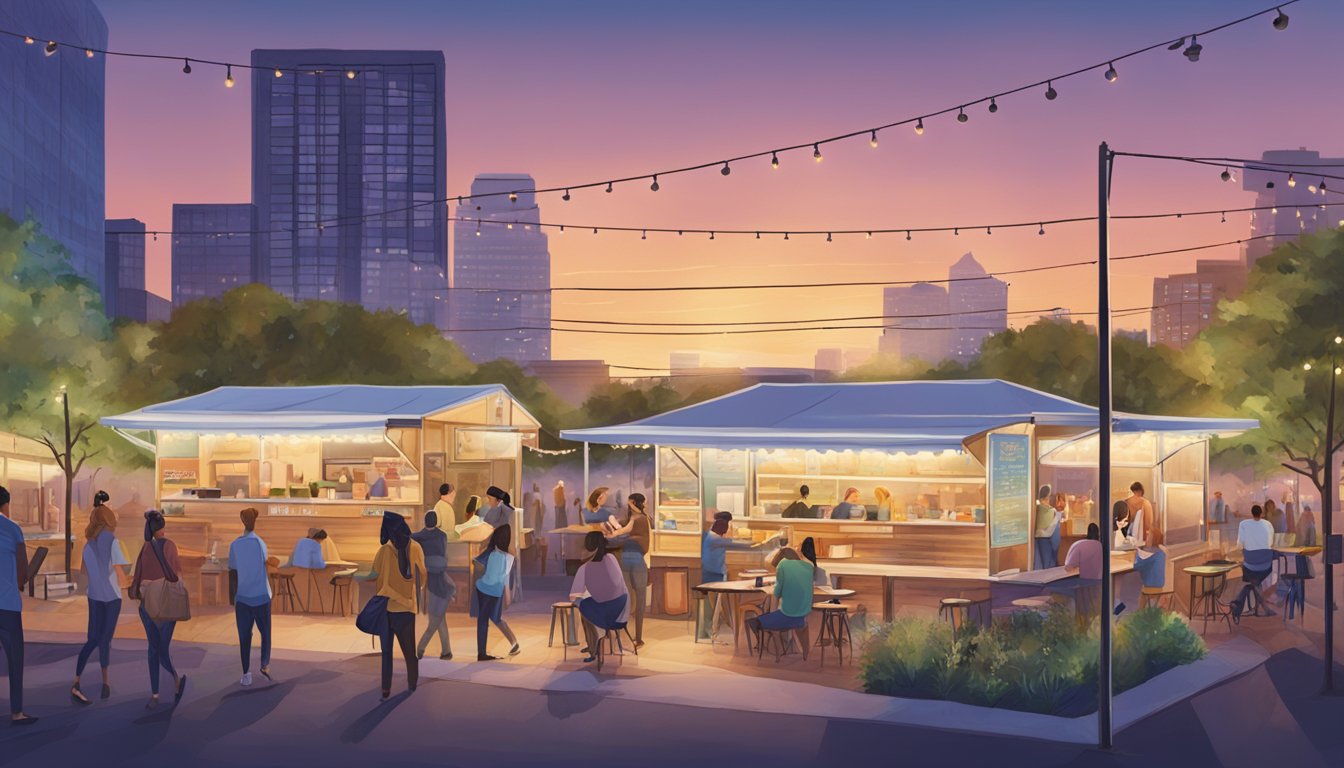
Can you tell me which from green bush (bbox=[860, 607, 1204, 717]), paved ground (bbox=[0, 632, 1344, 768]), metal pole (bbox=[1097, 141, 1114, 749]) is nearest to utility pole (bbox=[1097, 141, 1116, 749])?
metal pole (bbox=[1097, 141, 1114, 749])

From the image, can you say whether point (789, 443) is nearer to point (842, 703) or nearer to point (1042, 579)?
point (1042, 579)

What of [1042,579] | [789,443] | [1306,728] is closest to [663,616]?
[789,443]

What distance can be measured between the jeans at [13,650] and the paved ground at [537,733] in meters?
0.29

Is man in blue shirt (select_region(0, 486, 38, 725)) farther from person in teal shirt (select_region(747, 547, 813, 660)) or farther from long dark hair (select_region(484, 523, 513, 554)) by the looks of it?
person in teal shirt (select_region(747, 547, 813, 660))

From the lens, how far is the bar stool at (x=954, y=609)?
16.2 m

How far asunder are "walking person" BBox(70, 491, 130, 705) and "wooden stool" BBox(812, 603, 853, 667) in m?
6.35

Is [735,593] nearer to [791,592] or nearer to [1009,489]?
[791,592]

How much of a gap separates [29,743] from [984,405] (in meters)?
13.0

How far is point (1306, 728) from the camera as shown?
37.7 feet

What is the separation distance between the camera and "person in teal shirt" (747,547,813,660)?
14.8 metres

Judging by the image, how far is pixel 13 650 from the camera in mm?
11508

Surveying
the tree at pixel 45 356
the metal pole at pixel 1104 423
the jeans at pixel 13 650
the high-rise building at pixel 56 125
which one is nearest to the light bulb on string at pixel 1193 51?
the metal pole at pixel 1104 423

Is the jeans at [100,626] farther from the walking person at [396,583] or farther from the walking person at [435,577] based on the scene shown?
the walking person at [435,577]

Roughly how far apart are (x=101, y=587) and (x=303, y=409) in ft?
33.0
